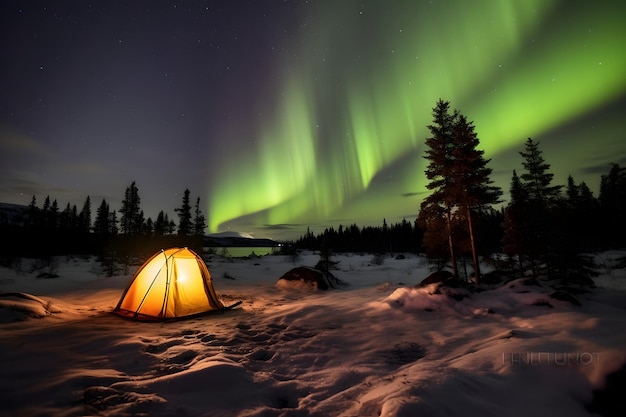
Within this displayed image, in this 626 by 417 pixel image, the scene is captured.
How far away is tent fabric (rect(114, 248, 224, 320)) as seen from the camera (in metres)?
8.48

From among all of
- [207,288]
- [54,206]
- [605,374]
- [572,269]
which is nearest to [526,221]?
[572,269]

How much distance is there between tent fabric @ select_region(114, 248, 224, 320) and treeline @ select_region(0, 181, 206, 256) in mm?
21699

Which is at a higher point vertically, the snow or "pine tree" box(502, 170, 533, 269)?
"pine tree" box(502, 170, 533, 269)

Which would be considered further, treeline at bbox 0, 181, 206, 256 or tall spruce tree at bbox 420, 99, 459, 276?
treeline at bbox 0, 181, 206, 256

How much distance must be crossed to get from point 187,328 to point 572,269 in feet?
53.9

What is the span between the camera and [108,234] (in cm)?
5050

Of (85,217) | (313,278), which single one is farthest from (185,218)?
(85,217)

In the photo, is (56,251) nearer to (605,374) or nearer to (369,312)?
(369,312)

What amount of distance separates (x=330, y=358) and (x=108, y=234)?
194 ft

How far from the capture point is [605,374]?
306cm

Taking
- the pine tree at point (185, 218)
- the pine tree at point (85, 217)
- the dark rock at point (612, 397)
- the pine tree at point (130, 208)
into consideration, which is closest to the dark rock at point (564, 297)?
the dark rock at point (612, 397)

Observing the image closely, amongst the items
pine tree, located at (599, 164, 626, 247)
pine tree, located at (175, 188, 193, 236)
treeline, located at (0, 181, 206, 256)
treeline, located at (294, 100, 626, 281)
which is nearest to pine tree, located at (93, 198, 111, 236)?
treeline, located at (0, 181, 206, 256)

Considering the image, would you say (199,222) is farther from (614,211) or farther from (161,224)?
(614,211)

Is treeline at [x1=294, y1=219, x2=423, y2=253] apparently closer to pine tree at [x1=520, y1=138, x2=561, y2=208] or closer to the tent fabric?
pine tree at [x1=520, y1=138, x2=561, y2=208]
